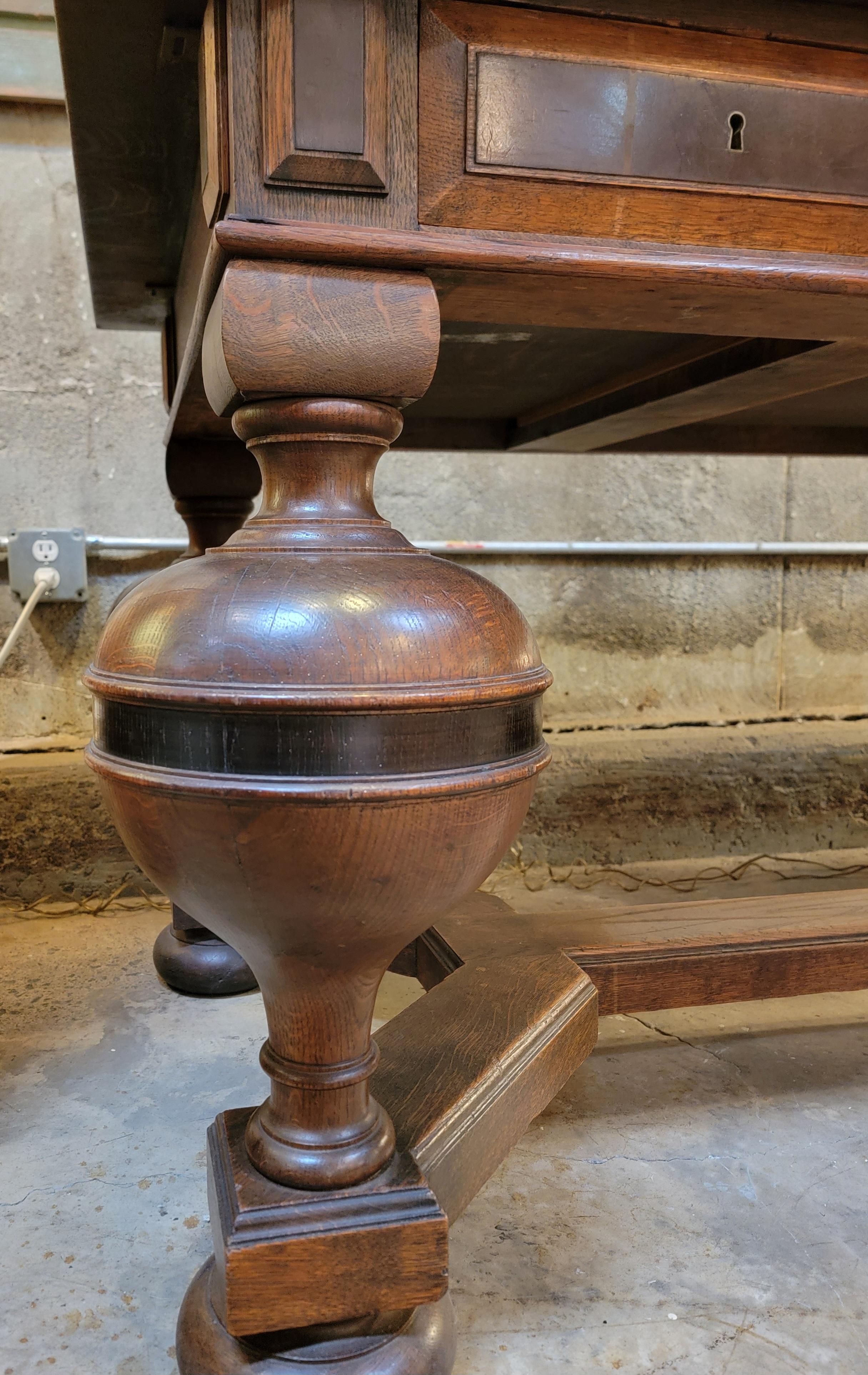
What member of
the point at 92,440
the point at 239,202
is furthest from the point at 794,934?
the point at 92,440

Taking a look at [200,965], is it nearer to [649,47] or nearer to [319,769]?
[319,769]

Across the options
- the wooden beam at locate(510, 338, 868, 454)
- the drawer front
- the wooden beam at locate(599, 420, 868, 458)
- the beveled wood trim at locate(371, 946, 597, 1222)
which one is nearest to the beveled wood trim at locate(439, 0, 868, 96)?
the drawer front

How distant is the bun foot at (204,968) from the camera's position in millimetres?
1558

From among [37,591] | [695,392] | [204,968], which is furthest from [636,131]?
[37,591]

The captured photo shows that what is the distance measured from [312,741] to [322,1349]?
1.41ft

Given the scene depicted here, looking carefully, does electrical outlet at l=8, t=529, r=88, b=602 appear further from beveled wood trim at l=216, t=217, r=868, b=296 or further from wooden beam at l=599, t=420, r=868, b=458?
beveled wood trim at l=216, t=217, r=868, b=296

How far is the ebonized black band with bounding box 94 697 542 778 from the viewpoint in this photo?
0.58m

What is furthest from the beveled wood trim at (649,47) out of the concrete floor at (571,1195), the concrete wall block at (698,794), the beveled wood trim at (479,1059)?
the concrete wall block at (698,794)

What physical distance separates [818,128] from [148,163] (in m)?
0.71

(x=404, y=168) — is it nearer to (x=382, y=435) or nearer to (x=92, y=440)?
(x=382, y=435)

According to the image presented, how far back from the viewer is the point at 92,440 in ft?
7.22

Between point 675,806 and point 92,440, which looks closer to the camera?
point 92,440

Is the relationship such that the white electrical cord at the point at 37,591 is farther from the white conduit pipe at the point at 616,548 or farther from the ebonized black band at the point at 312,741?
the ebonized black band at the point at 312,741

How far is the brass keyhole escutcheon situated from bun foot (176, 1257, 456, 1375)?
0.89 metres
